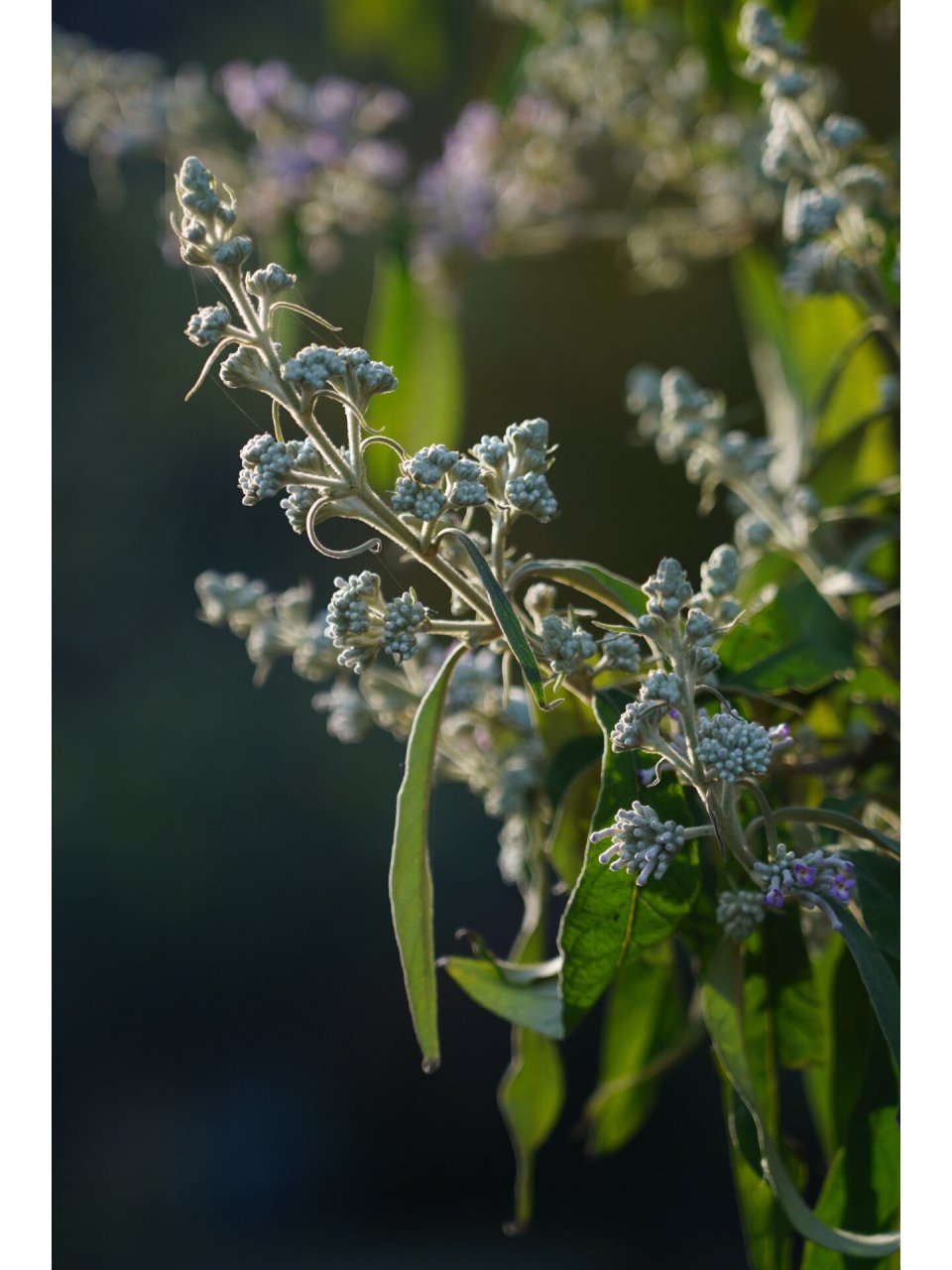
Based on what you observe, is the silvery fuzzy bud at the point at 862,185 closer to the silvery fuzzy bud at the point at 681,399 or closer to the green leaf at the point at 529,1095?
the silvery fuzzy bud at the point at 681,399

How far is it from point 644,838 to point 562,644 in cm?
6

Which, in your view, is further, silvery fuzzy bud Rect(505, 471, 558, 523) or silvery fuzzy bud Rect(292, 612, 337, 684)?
silvery fuzzy bud Rect(292, 612, 337, 684)

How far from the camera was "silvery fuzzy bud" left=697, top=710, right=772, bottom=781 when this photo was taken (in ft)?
1.07

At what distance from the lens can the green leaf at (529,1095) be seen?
0.49 meters

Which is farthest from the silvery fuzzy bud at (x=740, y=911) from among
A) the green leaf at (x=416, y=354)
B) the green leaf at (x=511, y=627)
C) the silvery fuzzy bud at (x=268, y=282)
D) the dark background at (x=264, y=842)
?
the dark background at (x=264, y=842)

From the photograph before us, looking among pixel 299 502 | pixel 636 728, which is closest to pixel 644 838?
pixel 636 728

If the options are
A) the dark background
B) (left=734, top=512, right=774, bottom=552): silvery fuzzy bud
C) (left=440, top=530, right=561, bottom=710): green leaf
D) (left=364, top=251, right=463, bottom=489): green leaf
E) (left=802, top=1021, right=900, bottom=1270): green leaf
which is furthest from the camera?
the dark background

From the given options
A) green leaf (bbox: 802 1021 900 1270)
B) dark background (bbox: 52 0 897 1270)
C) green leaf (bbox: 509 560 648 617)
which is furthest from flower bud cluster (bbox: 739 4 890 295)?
dark background (bbox: 52 0 897 1270)

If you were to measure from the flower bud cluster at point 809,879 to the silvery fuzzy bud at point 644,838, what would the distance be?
31mm

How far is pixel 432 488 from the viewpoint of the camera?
0.33 m

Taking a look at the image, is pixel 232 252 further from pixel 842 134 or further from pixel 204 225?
pixel 842 134

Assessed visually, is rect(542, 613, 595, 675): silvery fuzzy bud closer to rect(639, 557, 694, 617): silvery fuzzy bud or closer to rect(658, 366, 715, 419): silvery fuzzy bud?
rect(639, 557, 694, 617): silvery fuzzy bud

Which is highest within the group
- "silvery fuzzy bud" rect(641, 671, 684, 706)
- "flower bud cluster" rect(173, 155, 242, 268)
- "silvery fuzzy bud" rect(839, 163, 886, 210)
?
"silvery fuzzy bud" rect(839, 163, 886, 210)

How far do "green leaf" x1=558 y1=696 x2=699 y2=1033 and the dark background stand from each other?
631 millimetres
